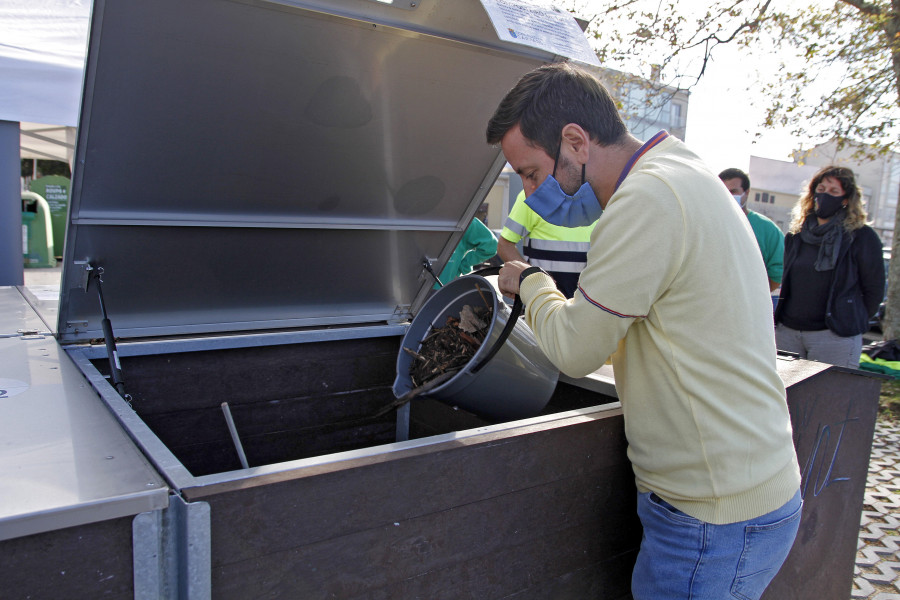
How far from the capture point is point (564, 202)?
151cm

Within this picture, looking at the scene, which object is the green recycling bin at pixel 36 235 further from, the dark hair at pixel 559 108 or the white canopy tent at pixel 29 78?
the dark hair at pixel 559 108

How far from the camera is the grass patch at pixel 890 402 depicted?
623cm

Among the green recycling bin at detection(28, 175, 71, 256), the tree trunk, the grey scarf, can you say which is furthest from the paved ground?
the green recycling bin at detection(28, 175, 71, 256)

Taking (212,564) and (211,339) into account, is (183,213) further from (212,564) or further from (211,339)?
(212,564)

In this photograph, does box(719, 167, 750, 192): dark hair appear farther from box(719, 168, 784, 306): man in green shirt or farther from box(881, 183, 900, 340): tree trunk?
box(881, 183, 900, 340): tree trunk

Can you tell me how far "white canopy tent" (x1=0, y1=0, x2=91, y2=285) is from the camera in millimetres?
3549

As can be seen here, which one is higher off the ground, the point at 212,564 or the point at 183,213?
the point at 183,213

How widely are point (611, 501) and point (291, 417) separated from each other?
1.52 metres

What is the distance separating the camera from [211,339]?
95.7 inches

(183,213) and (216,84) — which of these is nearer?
(216,84)

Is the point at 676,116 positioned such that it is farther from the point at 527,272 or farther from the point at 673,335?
the point at 673,335

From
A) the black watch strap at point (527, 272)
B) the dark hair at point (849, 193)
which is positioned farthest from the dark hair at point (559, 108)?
the dark hair at point (849, 193)

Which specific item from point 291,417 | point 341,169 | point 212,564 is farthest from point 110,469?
point 291,417

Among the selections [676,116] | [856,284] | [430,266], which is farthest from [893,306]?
[676,116]
